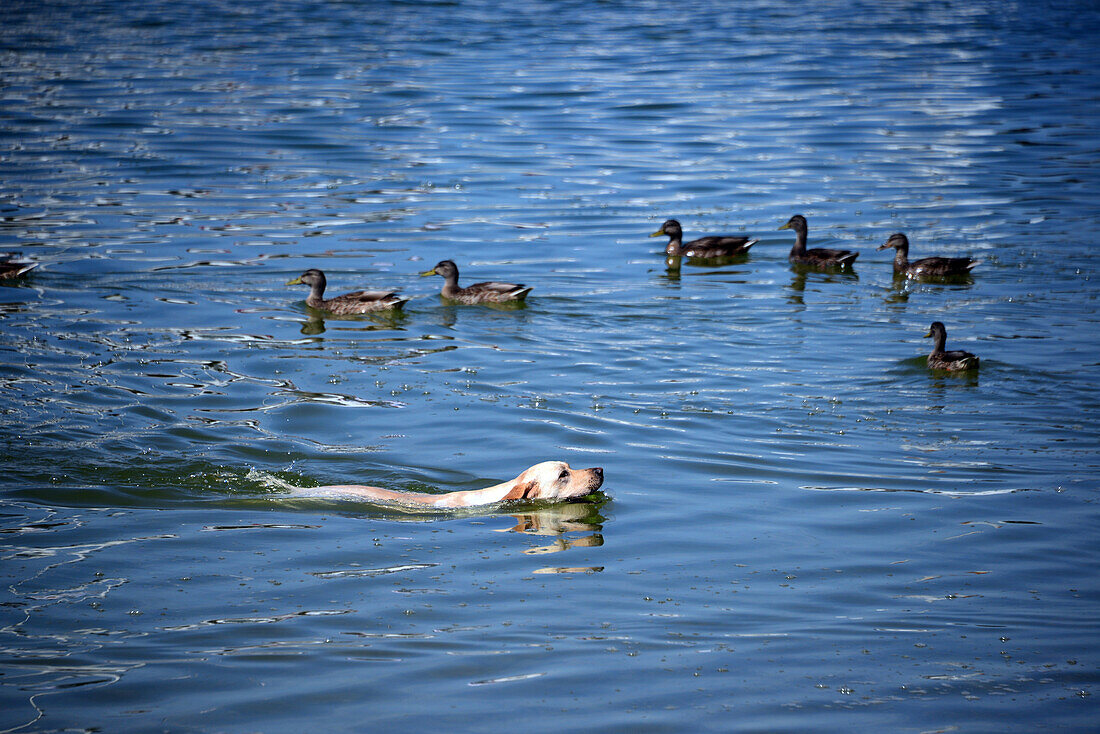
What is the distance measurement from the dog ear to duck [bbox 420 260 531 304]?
7.15 metres

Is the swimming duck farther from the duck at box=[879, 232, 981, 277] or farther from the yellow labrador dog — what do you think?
the duck at box=[879, 232, 981, 277]

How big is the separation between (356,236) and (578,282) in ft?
15.6

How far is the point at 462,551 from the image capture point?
7848 mm

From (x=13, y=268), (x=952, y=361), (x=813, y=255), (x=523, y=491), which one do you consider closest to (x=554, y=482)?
(x=523, y=491)

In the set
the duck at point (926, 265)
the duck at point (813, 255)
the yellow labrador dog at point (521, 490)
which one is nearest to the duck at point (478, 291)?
the duck at point (813, 255)

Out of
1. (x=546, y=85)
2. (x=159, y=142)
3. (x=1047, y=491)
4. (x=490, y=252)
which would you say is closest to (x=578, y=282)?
(x=490, y=252)

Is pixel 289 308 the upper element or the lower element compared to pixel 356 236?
lower

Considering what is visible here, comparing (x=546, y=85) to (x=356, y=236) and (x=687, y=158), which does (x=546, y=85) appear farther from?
(x=356, y=236)

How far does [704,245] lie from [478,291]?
4454mm

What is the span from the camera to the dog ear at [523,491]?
8570 millimetres

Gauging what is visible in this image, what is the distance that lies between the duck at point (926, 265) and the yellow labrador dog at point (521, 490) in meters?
9.79

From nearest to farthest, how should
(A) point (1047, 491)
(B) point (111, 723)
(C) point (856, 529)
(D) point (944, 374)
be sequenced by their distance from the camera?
(B) point (111, 723)
(C) point (856, 529)
(A) point (1047, 491)
(D) point (944, 374)

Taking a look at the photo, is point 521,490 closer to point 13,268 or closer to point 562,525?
point 562,525

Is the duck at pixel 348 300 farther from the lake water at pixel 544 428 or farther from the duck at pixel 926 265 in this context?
the duck at pixel 926 265
